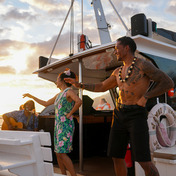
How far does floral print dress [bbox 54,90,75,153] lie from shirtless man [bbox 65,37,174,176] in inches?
34.1

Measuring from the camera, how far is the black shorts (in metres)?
2.44

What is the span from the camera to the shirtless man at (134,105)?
7.97 feet

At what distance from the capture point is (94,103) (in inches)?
246

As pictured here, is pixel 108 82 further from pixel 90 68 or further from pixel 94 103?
pixel 94 103

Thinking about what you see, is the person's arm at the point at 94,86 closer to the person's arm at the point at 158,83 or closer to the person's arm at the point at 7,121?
the person's arm at the point at 158,83

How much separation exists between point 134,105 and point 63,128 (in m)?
1.23

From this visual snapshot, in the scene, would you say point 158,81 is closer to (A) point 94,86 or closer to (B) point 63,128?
(A) point 94,86

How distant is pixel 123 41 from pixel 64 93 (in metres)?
1.19

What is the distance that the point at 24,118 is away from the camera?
5.07 m

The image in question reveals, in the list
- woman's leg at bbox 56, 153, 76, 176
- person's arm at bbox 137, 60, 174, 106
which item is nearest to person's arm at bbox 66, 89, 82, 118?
woman's leg at bbox 56, 153, 76, 176

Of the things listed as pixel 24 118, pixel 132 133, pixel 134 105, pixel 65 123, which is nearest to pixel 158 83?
pixel 134 105

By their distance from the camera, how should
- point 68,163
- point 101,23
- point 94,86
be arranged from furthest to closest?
point 101,23 < point 68,163 < point 94,86

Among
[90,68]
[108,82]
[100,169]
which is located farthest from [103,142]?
[108,82]

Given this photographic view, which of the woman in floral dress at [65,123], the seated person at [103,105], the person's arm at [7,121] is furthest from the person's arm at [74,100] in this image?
the seated person at [103,105]
